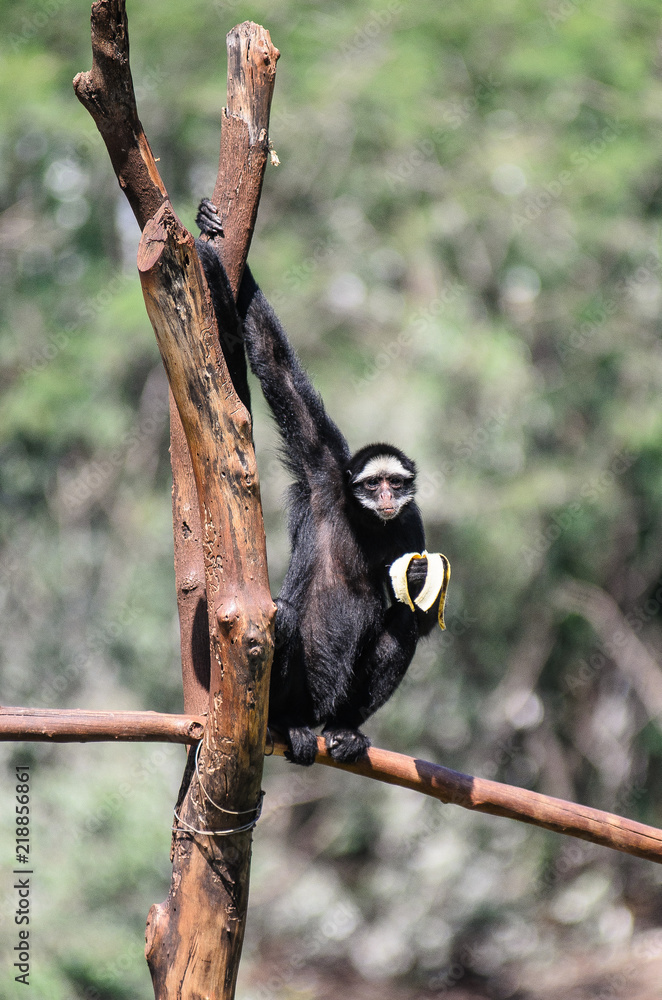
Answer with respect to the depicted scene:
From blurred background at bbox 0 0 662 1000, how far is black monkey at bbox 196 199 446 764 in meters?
3.61

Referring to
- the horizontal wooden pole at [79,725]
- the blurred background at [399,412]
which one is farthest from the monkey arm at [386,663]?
the blurred background at [399,412]

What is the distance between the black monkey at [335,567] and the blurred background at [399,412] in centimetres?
361

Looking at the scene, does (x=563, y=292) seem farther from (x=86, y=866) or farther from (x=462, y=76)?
(x=86, y=866)

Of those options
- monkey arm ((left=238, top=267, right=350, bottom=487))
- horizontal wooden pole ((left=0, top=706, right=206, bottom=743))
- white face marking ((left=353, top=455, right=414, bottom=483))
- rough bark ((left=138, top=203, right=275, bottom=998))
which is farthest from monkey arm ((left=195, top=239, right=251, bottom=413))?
horizontal wooden pole ((left=0, top=706, right=206, bottom=743))

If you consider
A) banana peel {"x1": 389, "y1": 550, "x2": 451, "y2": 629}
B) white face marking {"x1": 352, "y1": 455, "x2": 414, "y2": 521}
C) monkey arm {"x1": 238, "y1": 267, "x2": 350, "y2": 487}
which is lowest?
banana peel {"x1": 389, "y1": 550, "x2": 451, "y2": 629}

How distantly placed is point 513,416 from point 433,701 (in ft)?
10.9

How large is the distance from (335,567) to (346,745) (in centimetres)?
109

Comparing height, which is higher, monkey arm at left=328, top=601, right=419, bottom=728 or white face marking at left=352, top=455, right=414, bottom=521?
white face marking at left=352, top=455, right=414, bottom=521

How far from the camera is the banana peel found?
442 cm

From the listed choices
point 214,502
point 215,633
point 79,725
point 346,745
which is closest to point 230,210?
point 214,502

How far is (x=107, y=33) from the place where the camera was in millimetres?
3043

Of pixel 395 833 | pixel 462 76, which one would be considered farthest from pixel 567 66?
→ pixel 395 833

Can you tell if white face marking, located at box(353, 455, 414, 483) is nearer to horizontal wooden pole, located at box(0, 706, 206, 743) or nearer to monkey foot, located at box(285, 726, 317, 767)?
monkey foot, located at box(285, 726, 317, 767)

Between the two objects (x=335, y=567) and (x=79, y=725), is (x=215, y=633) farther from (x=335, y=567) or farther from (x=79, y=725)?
(x=335, y=567)
